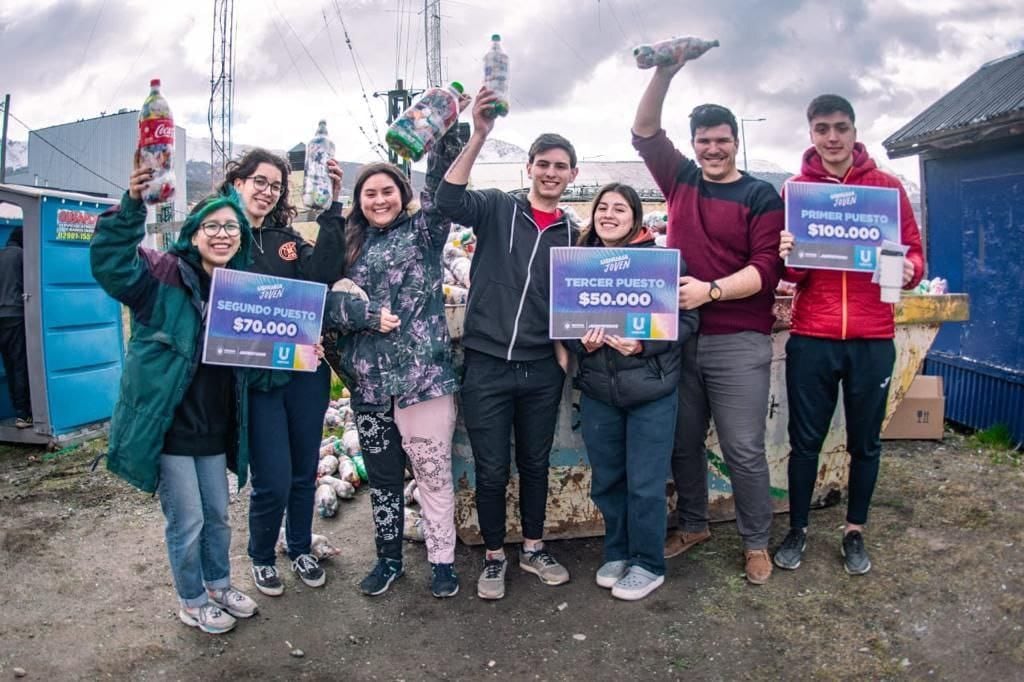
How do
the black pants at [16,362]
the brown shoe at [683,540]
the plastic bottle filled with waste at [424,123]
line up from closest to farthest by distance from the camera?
1. the plastic bottle filled with waste at [424,123]
2. the brown shoe at [683,540]
3. the black pants at [16,362]

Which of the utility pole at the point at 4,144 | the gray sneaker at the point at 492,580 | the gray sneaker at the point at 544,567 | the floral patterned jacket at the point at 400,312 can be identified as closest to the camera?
the floral patterned jacket at the point at 400,312

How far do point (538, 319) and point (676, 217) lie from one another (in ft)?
2.71

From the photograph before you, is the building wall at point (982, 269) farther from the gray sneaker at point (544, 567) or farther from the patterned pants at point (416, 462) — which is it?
the patterned pants at point (416, 462)

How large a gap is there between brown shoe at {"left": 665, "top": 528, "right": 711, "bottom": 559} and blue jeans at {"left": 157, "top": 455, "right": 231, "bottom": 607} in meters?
2.16

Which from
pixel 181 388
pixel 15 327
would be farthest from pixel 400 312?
pixel 15 327

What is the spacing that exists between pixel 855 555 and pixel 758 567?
50cm

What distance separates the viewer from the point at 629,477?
371 centimetres

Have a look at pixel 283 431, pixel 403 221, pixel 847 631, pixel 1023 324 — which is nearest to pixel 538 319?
pixel 403 221

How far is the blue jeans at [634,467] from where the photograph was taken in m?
3.65

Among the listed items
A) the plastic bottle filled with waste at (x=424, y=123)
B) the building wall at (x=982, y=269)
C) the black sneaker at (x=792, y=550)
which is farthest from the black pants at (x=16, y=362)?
the building wall at (x=982, y=269)

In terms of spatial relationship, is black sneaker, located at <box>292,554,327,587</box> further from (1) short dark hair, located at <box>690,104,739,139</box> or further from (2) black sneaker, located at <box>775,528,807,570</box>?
(1) short dark hair, located at <box>690,104,739,139</box>

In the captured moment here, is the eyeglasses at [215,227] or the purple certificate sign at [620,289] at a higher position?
the eyeglasses at [215,227]

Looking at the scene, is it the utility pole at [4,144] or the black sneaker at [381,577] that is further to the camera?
the utility pole at [4,144]

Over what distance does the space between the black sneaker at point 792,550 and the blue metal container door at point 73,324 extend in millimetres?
5584
